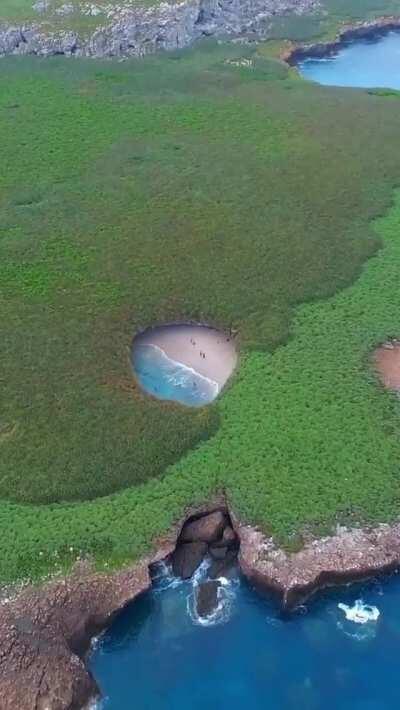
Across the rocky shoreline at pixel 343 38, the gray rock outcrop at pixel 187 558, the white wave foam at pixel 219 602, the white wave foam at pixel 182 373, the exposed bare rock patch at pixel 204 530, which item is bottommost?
the white wave foam at pixel 219 602

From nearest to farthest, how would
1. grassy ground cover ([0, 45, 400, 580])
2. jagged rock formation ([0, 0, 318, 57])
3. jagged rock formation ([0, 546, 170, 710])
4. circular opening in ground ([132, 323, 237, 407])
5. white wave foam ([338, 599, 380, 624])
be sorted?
jagged rock formation ([0, 546, 170, 710]), white wave foam ([338, 599, 380, 624]), grassy ground cover ([0, 45, 400, 580]), circular opening in ground ([132, 323, 237, 407]), jagged rock formation ([0, 0, 318, 57])

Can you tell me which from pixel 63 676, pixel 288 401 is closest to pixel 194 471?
pixel 288 401

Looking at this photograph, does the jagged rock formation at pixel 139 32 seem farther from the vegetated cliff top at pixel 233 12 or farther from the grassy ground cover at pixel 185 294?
the grassy ground cover at pixel 185 294

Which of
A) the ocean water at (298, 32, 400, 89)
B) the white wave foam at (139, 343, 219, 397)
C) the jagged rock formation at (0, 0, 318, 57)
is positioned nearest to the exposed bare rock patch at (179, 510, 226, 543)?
the white wave foam at (139, 343, 219, 397)

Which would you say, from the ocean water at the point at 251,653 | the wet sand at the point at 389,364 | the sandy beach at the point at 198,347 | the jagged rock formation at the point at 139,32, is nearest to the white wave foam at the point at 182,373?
the sandy beach at the point at 198,347

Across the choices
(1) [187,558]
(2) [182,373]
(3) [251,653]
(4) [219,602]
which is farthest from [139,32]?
(3) [251,653]

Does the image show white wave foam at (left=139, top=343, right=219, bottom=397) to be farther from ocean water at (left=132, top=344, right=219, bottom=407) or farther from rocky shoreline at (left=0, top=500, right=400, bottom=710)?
rocky shoreline at (left=0, top=500, right=400, bottom=710)
